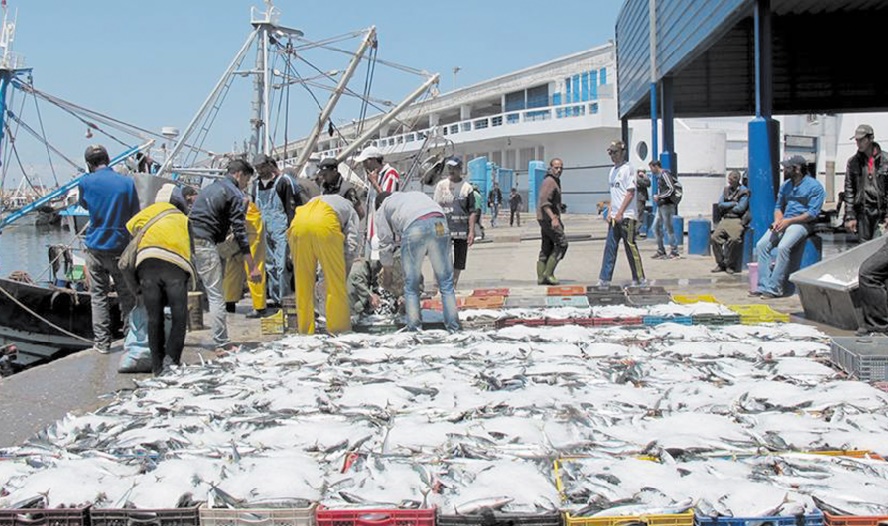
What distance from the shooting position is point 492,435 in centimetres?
409

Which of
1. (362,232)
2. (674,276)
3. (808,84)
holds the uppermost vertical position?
(808,84)

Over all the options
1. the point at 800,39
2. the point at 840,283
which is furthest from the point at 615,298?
the point at 800,39

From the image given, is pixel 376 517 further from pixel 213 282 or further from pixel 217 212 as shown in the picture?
pixel 217 212

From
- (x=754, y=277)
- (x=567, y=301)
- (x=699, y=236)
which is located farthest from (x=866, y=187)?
(x=699, y=236)

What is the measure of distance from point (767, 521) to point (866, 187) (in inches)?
300

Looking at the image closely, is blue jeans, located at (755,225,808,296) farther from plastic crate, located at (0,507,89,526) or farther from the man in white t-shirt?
plastic crate, located at (0,507,89,526)

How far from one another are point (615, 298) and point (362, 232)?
3.01 m

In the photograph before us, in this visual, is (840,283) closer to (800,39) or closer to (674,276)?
(674,276)

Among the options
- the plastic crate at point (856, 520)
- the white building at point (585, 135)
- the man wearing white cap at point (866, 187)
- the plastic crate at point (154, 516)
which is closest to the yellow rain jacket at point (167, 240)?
the plastic crate at point (154, 516)

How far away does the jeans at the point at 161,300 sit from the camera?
21.6 feet

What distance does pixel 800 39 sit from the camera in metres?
20.2

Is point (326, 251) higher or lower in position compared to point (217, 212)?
lower

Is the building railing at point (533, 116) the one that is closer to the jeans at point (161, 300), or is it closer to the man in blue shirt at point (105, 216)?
the man in blue shirt at point (105, 216)

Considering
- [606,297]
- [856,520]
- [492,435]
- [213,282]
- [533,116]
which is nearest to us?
[856,520]
